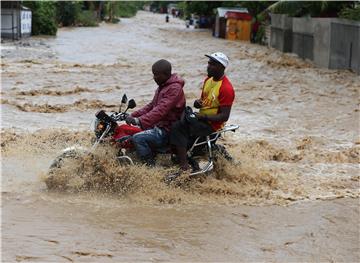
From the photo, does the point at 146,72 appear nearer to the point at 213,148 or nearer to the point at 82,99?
the point at 82,99

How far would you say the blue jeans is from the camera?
7.05 meters

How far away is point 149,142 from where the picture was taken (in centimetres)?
708

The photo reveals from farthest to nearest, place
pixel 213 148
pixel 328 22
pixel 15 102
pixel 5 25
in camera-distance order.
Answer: pixel 5 25, pixel 328 22, pixel 15 102, pixel 213 148

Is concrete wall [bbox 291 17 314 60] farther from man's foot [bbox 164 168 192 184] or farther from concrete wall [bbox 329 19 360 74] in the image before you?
man's foot [bbox 164 168 192 184]

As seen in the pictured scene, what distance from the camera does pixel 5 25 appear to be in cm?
3416

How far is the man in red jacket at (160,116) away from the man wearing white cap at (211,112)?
15cm

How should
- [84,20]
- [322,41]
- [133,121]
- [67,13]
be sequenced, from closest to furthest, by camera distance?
1. [133,121]
2. [322,41]
3. [67,13]
4. [84,20]

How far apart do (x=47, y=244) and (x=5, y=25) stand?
30648 mm

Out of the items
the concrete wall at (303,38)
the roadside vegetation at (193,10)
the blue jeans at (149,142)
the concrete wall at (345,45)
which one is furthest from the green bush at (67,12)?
the blue jeans at (149,142)

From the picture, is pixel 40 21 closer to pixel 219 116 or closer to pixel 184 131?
pixel 184 131

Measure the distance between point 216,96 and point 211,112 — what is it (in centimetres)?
22

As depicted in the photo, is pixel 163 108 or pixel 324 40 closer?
pixel 163 108

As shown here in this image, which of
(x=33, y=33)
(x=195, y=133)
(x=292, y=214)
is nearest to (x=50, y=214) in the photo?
(x=195, y=133)

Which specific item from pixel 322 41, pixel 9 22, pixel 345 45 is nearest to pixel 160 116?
pixel 345 45
